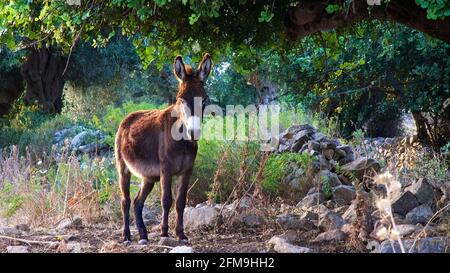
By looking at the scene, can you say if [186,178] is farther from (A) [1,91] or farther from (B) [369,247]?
(A) [1,91]

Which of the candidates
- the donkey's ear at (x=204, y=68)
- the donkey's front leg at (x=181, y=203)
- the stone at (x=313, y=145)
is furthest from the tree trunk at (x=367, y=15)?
the stone at (x=313, y=145)

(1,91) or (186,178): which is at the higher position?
(1,91)

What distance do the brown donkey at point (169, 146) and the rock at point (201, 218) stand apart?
97 centimetres

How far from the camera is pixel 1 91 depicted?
79.0 ft

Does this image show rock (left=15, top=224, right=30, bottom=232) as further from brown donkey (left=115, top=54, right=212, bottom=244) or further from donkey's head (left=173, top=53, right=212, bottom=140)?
donkey's head (left=173, top=53, right=212, bottom=140)

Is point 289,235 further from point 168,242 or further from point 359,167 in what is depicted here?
point 359,167

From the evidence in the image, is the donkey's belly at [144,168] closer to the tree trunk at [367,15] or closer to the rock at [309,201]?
the tree trunk at [367,15]

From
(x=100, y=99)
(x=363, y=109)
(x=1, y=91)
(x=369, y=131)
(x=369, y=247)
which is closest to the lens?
(x=369, y=247)

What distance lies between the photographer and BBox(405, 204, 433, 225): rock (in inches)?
346

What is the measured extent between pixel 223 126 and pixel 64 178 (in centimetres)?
322

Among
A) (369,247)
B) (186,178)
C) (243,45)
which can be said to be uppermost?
(243,45)

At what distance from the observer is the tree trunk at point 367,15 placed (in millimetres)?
8047

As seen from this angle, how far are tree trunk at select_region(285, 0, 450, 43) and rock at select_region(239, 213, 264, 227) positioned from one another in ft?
8.66
